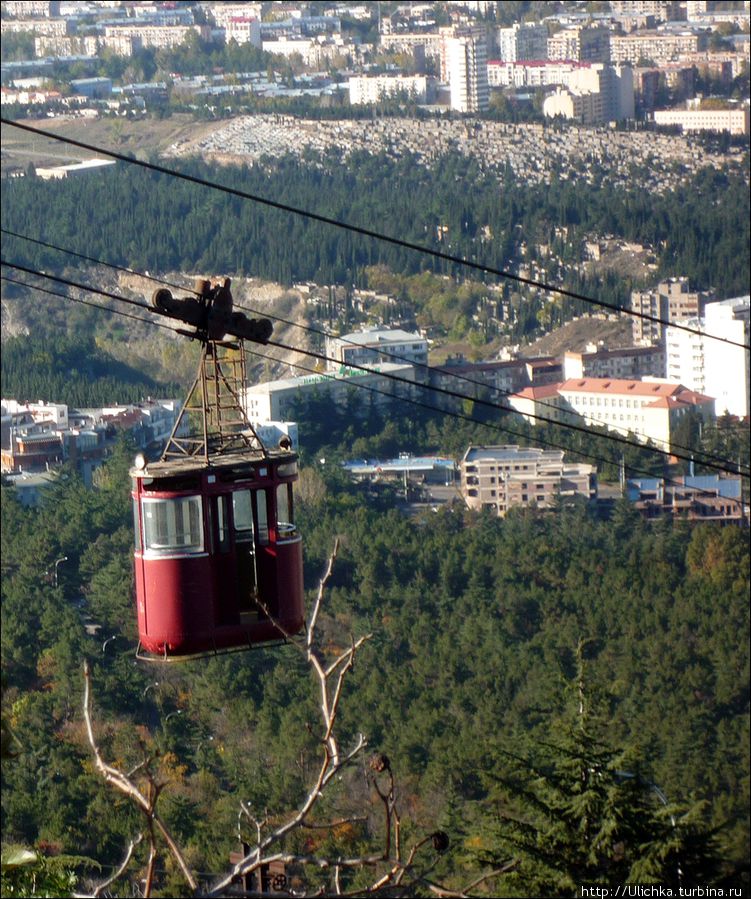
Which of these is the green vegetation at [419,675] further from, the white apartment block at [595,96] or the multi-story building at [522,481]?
the white apartment block at [595,96]

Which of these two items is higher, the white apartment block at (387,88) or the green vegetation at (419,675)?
the white apartment block at (387,88)

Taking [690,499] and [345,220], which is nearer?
[690,499]

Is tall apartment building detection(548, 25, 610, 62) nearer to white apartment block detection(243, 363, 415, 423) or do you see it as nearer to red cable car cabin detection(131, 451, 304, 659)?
white apartment block detection(243, 363, 415, 423)

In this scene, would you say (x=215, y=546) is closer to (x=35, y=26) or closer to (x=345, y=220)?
(x=345, y=220)

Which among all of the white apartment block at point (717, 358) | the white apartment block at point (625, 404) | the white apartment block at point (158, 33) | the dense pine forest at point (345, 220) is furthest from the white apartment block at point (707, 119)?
the white apartment block at point (625, 404)

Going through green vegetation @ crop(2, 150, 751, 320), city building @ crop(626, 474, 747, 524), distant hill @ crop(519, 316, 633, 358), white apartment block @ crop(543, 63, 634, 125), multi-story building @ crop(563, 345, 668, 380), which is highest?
white apartment block @ crop(543, 63, 634, 125)

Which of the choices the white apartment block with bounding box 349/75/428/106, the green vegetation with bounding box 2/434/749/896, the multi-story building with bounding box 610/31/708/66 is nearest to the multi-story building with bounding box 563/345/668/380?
the green vegetation with bounding box 2/434/749/896

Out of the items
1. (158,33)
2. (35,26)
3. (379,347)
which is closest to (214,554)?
(379,347)
